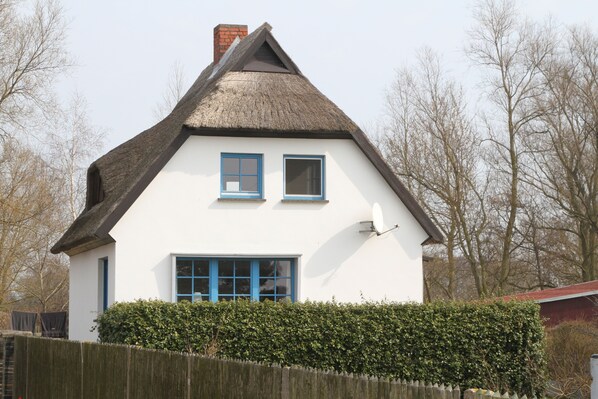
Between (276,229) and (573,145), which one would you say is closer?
(276,229)

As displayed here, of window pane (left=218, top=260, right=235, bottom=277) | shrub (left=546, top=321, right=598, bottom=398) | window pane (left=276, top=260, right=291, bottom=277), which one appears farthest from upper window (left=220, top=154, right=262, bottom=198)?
shrub (left=546, top=321, right=598, bottom=398)

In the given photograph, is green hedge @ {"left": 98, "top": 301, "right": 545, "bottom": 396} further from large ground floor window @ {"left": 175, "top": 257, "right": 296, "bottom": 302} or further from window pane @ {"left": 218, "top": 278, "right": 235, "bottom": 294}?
window pane @ {"left": 218, "top": 278, "right": 235, "bottom": 294}

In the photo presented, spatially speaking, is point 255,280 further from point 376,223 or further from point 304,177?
point 376,223

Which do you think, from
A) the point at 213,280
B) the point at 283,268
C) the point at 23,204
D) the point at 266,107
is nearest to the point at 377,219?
the point at 283,268

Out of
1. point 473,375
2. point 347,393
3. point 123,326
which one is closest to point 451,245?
point 473,375

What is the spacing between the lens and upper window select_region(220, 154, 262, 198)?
75.7 ft

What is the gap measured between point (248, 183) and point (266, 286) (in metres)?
2.48

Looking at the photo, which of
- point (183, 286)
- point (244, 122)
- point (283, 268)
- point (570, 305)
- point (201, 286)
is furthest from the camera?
point (570, 305)

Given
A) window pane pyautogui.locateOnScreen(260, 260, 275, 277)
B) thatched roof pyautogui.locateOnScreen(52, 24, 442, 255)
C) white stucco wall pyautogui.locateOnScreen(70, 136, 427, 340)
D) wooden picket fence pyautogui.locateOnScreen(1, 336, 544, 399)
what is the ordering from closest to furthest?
wooden picket fence pyautogui.locateOnScreen(1, 336, 544, 399) → white stucco wall pyautogui.locateOnScreen(70, 136, 427, 340) → thatched roof pyautogui.locateOnScreen(52, 24, 442, 255) → window pane pyautogui.locateOnScreen(260, 260, 275, 277)

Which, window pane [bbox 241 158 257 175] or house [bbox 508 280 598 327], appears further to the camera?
house [bbox 508 280 598 327]

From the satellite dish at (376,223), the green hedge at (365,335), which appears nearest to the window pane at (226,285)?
the satellite dish at (376,223)

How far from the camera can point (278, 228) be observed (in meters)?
23.0

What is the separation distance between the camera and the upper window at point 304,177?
23.4 m

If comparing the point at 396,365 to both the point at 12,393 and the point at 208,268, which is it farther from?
the point at 12,393
